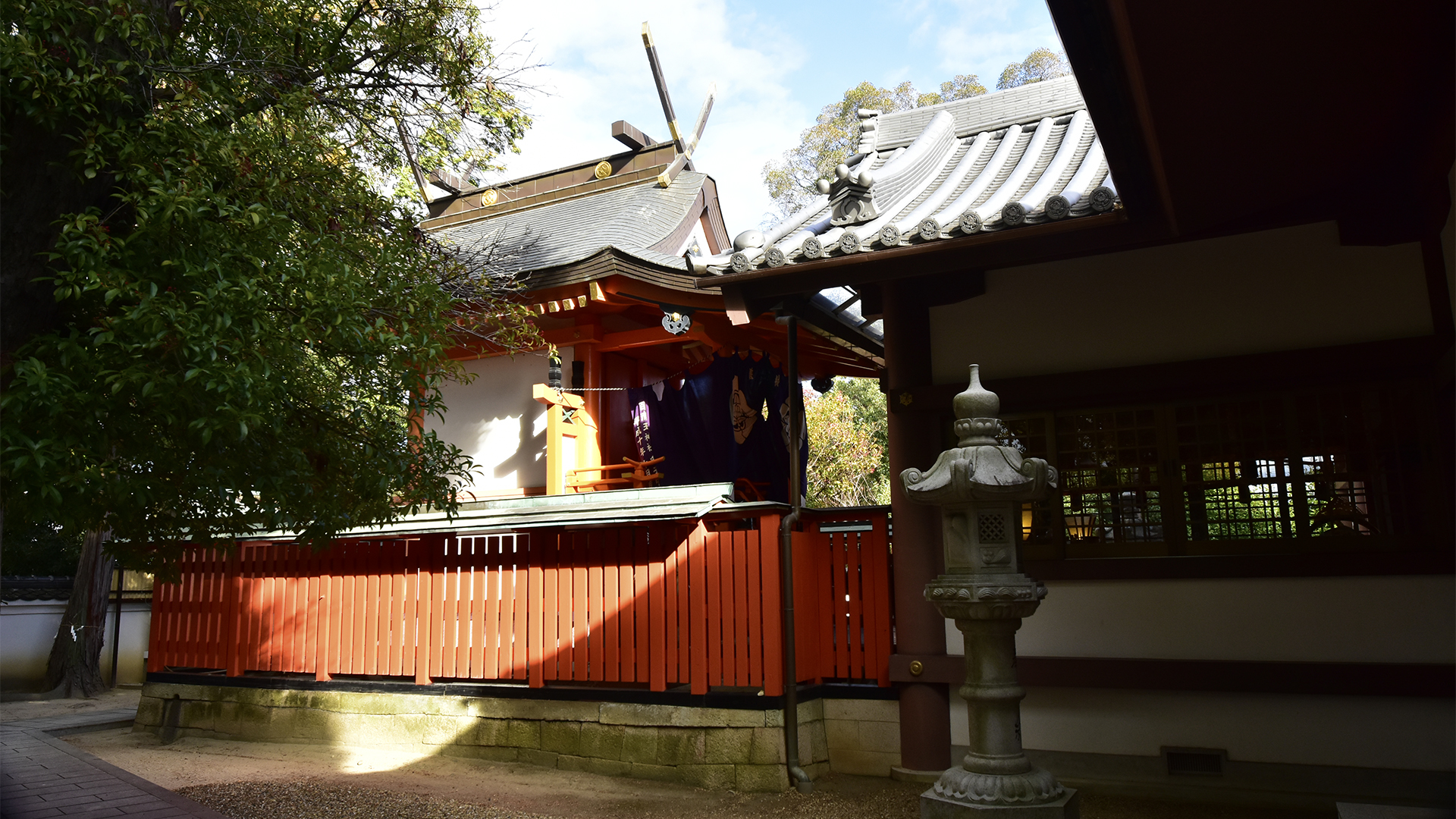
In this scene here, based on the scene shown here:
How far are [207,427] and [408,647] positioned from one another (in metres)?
4.87

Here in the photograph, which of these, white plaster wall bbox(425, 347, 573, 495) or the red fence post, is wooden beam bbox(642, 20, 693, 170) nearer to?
white plaster wall bbox(425, 347, 573, 495)

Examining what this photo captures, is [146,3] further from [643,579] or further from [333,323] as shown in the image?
[643,579]

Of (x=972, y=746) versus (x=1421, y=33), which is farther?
(x=972, y=746)

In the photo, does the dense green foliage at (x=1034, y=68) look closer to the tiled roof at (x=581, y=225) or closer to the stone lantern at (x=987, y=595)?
the tiled roof at (x=581, y=225)

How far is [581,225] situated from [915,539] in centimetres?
798

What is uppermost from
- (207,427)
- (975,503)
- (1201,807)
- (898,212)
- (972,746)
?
(898,212)

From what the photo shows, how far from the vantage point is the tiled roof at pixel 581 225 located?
1228cm

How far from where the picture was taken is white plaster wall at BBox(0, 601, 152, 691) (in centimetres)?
1583

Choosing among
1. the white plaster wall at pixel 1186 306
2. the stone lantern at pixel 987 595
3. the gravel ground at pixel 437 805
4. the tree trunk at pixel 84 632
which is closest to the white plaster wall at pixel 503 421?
the gravel ground at pixel 437 805

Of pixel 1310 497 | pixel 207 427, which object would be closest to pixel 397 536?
pixel 207 427

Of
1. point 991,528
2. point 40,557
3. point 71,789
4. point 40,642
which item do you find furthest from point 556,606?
point 40,557

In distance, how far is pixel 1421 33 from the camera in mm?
3996

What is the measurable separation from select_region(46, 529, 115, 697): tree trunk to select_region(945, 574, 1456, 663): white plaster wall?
48.8 ft

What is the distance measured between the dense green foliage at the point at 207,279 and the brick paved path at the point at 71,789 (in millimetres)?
1631
